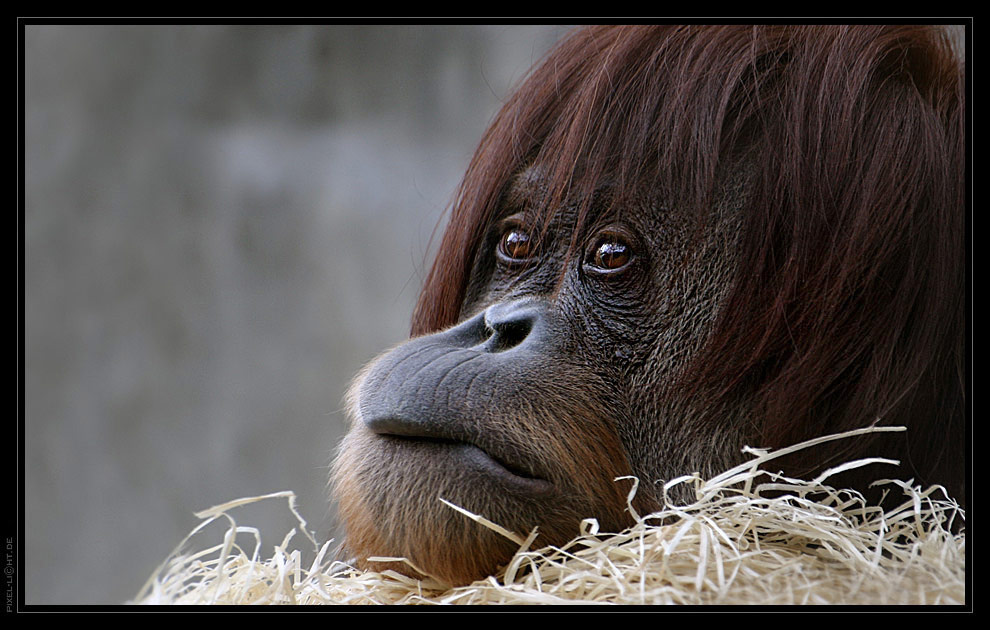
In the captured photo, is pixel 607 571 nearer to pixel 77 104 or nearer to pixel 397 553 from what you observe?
pixel 397 553

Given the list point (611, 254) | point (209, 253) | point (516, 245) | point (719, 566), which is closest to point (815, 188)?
point (611, 254)

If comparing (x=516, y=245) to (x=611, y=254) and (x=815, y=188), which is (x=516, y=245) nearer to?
(x=611, y=254)

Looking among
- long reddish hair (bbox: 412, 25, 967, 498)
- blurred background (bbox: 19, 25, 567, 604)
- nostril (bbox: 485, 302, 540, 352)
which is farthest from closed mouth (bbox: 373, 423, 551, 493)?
blurred background (bbox: 19, 25, 567, 604)

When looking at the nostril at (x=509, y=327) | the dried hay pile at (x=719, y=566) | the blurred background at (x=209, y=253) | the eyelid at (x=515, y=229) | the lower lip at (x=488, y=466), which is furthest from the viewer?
the blurred background at (x=209, y=253)

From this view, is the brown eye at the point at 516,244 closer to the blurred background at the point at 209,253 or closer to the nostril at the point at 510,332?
the nostril at the point at 510,332

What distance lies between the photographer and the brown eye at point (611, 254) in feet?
3.92

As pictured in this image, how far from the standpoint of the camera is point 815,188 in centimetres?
117

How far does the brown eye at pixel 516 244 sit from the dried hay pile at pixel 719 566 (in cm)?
43

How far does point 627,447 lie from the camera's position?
1132 mm

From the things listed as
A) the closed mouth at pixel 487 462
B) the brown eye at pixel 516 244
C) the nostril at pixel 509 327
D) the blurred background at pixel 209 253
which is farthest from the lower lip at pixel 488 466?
the blurred background at pixel 209 253

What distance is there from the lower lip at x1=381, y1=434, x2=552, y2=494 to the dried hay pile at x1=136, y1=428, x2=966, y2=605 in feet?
0.19

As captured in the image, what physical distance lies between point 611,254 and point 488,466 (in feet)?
1.22
